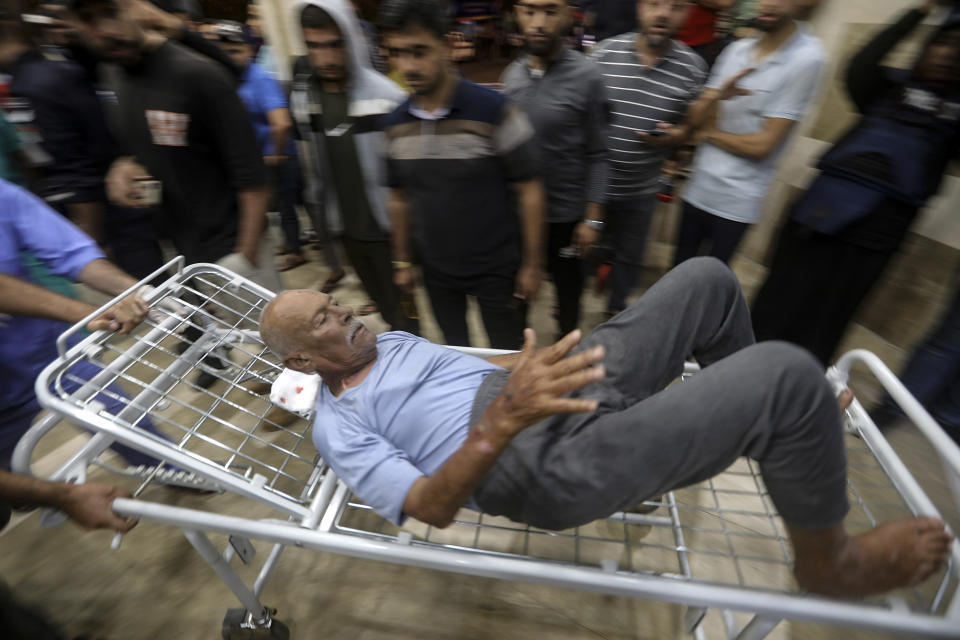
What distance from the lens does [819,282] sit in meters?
1.94

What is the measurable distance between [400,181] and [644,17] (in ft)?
4.16

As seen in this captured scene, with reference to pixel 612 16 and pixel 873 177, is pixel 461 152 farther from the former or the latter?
pixel 612 16

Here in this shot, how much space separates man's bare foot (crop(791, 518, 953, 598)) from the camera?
994 mm

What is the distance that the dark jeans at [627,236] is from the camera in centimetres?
235

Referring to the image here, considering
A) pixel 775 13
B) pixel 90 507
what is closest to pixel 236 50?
pixel 90 507

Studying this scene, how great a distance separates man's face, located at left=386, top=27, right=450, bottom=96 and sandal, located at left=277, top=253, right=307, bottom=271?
2.47 m

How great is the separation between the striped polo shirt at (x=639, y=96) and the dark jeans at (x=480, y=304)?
88 centimetres

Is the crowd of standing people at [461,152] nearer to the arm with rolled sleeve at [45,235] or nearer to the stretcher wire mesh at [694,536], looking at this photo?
the arm with rolled sleeve at [45,235]

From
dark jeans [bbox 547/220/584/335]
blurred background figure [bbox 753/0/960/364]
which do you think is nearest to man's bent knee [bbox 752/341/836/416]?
blurred background figure [bbox 753/0/960/364]

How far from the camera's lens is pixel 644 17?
191 cm

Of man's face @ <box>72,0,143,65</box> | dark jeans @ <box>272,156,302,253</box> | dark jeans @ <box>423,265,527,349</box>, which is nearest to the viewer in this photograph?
man's face @ <box>72,0,143,65</box>

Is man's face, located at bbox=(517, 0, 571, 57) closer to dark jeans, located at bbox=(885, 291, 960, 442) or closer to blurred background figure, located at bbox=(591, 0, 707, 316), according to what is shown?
blurred background figure, located at bbox=(591, 0, 707, 316)

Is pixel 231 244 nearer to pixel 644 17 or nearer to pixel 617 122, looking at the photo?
pixel 617 122

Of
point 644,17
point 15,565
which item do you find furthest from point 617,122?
point 15,565
